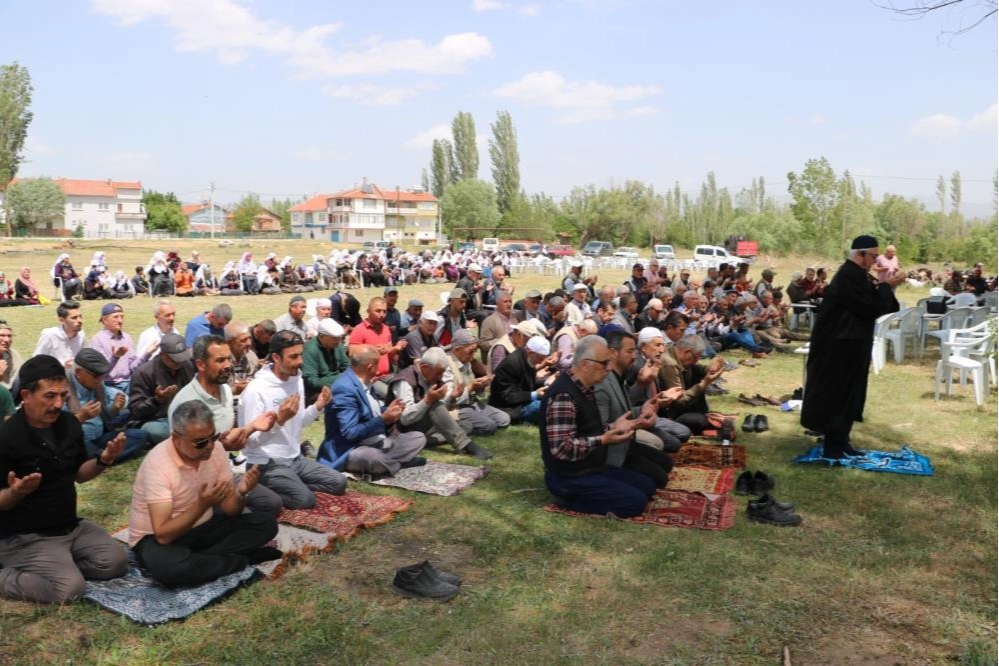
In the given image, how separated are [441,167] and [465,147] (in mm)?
4488

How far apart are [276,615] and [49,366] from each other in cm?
181

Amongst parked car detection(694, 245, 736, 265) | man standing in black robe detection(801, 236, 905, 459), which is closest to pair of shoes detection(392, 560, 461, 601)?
man standing in black robe detection(801, 236, 905, 459)

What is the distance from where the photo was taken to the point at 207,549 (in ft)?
14.8

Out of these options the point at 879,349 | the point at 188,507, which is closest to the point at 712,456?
the point at 188,507

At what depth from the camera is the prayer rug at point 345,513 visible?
5.36 metres

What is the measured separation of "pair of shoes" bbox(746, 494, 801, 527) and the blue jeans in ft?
2.44

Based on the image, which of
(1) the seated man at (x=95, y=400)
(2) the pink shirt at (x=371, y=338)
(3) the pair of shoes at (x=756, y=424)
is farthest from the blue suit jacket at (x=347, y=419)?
(3) the pair of shoes at (x=756, y=424)

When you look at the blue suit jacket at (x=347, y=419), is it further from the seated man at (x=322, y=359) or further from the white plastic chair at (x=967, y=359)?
the white plastic chair at (x=967, y=359)

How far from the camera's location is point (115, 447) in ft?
14.4

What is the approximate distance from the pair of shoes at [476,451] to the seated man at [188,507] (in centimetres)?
291

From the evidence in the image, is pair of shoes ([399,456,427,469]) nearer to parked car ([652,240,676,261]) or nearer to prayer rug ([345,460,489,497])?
prayer rug ([345,460,489,497])

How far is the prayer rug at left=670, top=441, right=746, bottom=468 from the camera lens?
710 centimetres

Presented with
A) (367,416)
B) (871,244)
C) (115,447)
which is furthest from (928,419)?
(115,447)

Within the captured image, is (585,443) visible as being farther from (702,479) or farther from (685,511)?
(702,479)
